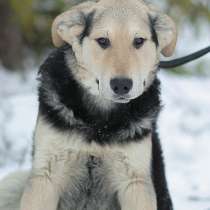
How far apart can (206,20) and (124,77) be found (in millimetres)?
8786

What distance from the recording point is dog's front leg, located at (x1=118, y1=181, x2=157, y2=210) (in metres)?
5.61

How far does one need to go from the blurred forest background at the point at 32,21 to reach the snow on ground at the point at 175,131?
Result: 408mm

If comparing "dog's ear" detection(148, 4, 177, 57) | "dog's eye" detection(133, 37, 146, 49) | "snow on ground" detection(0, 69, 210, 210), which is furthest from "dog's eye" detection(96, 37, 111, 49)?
"snow on ground" detection(0, 69, 210, 210)

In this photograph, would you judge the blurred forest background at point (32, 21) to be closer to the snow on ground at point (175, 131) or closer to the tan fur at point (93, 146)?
the snow on ground at point (175, 131)

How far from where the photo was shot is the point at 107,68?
525 centimetres

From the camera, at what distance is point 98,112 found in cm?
585

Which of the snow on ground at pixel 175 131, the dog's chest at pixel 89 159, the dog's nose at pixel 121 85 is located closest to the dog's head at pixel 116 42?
the dog's nose at pixel 121 85

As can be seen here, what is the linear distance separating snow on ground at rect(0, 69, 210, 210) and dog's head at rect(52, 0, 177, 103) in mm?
2506

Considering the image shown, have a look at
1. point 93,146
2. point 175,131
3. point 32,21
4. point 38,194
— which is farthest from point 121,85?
point 32,21

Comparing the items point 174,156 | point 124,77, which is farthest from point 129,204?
point 174,156

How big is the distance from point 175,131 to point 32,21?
2.99 meters

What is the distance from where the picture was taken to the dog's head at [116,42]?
5.23m

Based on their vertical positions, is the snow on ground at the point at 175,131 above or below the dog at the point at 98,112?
below

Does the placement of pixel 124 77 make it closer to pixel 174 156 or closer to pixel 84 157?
pixel 84 157
